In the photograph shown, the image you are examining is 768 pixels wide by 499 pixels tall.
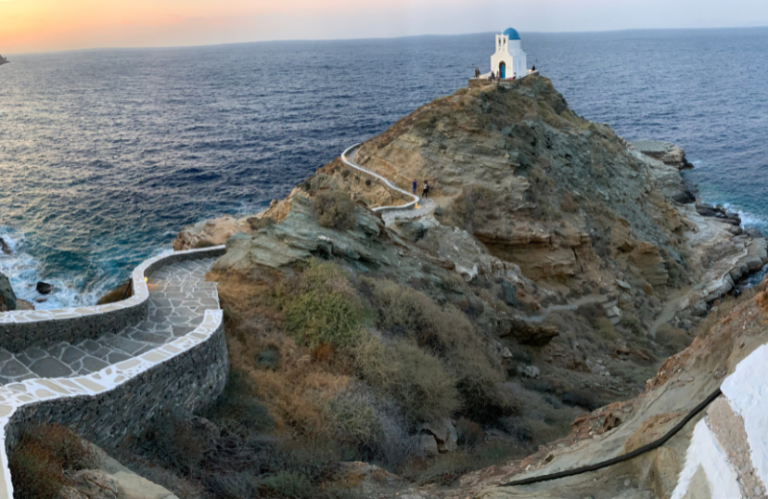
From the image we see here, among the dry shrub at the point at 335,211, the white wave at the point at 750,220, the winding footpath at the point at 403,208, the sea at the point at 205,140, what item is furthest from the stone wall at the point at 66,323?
the white wave at the point at 750,220

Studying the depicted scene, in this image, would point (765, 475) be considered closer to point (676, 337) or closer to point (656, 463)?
point (656, 463)

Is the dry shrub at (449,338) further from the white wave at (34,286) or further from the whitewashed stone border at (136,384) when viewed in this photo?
the white wave at (34,286)

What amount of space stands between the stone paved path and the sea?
561 inches

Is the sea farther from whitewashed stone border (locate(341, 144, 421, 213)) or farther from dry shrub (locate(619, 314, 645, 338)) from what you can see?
dry shrub (locate(619, 314, 645, 338))

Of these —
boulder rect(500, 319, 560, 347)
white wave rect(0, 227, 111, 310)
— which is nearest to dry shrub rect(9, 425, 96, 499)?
boulder rect(500, 319, 560, 347)

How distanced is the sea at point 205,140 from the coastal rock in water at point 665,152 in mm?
1448

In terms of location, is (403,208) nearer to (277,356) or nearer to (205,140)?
(277,356)

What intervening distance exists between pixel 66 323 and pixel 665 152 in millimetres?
54118

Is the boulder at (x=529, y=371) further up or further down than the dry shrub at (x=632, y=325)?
further up

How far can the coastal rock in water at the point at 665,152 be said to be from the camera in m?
49.6

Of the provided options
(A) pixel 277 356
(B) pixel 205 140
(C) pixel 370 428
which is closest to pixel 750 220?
(C) pixel 370 428

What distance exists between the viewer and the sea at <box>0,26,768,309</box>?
1283 inches

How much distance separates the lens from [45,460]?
4.90m

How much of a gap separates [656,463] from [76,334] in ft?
29.1
